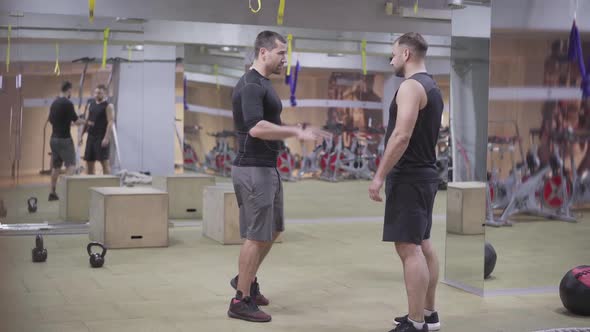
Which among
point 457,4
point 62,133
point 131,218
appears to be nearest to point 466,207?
point 457,4

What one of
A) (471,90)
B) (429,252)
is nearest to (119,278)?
(429,252)

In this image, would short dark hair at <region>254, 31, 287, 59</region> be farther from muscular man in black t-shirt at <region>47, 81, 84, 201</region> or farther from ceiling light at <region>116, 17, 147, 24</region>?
muscular man in black t-shirt at <region>47, 81, 84, 201</region>

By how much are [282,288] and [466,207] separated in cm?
135

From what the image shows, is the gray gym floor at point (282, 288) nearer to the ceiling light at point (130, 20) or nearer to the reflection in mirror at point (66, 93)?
the reflection in mirror at point (66, 93)

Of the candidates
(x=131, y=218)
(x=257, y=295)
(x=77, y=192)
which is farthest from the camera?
(x=77, y=192)

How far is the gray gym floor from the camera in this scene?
4.69 meters

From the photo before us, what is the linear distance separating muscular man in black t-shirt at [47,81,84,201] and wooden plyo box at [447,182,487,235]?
4.40 m

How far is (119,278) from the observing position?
5926 millimetres

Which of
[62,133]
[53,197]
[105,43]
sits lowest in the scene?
[53,197]

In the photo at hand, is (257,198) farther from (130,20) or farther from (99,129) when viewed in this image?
(99,129)

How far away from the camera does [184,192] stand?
30.4ft

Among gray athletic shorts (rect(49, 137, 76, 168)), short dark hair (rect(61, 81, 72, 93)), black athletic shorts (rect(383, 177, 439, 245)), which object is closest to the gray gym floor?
black athletic shorts (rect(383, 177, 439, 245))

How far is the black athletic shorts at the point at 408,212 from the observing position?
13.9ft

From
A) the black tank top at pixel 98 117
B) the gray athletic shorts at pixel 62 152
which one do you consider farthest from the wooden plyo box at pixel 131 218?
the black tank top at pixel 98 117
